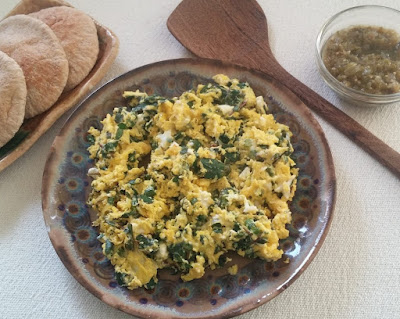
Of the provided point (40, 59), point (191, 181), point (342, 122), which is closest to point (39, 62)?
point (40, 59)

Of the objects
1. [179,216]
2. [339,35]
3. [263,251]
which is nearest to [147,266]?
[179,216]

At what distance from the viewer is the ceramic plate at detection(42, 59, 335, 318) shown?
2.05 meters

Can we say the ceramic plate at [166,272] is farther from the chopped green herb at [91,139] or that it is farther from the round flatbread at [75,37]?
the round flatbread at [75,37]

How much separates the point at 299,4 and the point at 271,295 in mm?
2140

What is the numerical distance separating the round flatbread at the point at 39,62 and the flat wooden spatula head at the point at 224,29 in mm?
811

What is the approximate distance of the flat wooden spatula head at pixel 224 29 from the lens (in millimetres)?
2906

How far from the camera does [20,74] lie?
8.12 ft

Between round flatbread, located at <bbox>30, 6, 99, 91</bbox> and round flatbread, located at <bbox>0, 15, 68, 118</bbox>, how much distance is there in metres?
0.08

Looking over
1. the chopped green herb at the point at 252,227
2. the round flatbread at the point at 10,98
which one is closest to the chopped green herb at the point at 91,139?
the round flatbread at the point at 10,98

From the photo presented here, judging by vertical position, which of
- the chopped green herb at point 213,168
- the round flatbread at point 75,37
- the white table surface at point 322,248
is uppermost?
the round flatbread at point 75,37

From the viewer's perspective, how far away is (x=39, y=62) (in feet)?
8.38

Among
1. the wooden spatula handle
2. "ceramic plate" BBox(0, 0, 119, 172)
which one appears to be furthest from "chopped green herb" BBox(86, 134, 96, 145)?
the wooden spatula handle

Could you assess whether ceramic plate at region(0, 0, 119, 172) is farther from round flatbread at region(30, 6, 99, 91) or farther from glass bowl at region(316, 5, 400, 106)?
glass bowl at region(316, 5, 400, 106)

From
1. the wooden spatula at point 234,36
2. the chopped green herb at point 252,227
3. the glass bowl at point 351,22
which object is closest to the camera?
the chopped green herb at point 252,227
